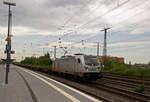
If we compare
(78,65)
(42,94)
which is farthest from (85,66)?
(42,94)

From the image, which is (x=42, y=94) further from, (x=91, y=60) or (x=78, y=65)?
(x=91, y=60)

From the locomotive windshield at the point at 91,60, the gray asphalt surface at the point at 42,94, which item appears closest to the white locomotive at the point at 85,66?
the locomotive windshield at the point at 91,60

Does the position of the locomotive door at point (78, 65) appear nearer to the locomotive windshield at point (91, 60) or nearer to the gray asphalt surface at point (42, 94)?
the locomotive windshield at point (91, 60)

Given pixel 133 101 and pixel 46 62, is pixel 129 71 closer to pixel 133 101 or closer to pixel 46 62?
pixel 133 101

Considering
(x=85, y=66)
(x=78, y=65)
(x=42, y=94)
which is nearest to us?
(x=42, y=94)

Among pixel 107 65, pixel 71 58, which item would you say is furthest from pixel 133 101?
pixel 107 65

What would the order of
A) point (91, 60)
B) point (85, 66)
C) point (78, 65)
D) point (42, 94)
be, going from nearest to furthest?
point (42, 94) < point (85, 66) < point (91, 60) < point (78, 65)

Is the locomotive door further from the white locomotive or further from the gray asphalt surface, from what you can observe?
the gray asphalt surface

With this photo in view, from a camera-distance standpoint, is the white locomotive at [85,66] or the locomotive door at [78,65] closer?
the white locomotive at [85,66]

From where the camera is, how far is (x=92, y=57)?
20609 millimetres

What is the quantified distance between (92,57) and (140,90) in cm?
807

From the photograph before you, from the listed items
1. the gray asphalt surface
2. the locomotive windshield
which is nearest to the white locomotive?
the locomotive windshield

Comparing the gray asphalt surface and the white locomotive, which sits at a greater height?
the white locomotive

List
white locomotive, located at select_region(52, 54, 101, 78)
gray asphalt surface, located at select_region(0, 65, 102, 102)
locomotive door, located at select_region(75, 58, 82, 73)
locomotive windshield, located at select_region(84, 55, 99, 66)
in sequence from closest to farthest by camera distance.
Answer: gray asphalt surface, located at select_region(0, 65, 102, 102) < white locomotive, located at select_region(52, 54, 101, 78) < locomotive windshield, located at select_region(84, 55, 99, 66) < locomotive door, located at select_region(75, 58, 82, 73)
